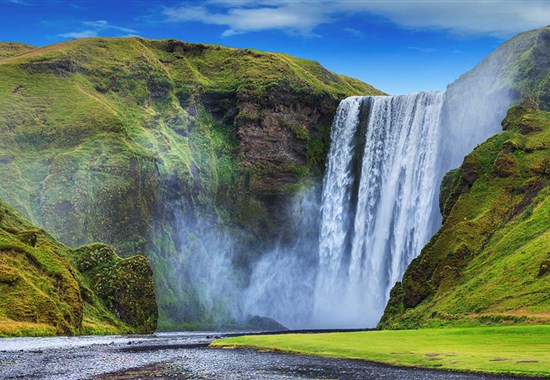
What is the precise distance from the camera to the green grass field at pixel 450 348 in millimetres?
36647

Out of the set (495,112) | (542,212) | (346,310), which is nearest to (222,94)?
(346,310)

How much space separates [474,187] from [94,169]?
8540cm

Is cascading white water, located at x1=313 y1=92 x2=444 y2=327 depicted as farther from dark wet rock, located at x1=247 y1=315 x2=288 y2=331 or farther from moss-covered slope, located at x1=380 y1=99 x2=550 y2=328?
moss-covered slope, located at x1=380 y1=99 x2=550 y2=328

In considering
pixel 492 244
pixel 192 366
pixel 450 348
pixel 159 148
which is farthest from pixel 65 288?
pixel 159 148

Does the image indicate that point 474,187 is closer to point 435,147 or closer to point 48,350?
point 435,147

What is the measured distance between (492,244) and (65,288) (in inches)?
2210

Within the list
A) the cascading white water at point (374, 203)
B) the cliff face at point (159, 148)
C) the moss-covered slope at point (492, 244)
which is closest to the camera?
the moss-covered slope at point (492, 244)

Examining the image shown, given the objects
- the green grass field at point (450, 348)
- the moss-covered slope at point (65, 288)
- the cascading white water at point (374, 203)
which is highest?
the cascading white water at point (374, 203)

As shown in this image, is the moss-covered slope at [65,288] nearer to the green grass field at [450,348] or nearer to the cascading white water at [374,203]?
the cascading white water at [374,203]

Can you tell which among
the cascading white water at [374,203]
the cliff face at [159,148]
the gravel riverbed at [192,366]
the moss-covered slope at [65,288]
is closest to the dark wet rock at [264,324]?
the cascading white water at [374,203]

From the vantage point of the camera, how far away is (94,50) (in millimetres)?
182625

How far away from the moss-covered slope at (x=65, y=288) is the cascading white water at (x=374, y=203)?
1421 inches

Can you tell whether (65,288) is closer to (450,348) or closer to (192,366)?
(192,366)

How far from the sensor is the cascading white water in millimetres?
116688
